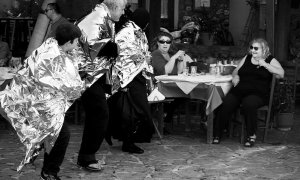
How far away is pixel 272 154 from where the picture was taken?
7.46 meters

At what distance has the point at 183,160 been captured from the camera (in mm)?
7098

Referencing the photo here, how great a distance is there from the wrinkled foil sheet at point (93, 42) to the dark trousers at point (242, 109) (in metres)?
2.23

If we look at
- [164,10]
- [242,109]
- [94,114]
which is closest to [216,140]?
[242,109]

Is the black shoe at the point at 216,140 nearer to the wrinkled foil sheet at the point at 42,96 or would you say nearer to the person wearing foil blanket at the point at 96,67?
the person wearing foil blanket at the point at 96,67

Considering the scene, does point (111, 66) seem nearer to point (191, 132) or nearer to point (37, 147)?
point (37, 147)

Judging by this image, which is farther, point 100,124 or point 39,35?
point 39,35

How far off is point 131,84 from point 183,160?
100 centimetres

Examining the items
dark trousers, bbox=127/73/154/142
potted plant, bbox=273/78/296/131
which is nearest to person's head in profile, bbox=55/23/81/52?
dark trousers, bbox=127/73/154/142

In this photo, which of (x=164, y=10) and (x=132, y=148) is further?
(x=164, y=10)

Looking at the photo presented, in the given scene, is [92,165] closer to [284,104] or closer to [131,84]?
[131,84]

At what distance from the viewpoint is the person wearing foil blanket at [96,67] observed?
20.3 ft

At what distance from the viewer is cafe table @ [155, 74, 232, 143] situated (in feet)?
26.2

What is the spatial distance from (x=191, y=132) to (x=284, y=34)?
166 inches

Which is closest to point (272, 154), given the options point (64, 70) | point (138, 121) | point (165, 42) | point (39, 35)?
point (138, 121)
